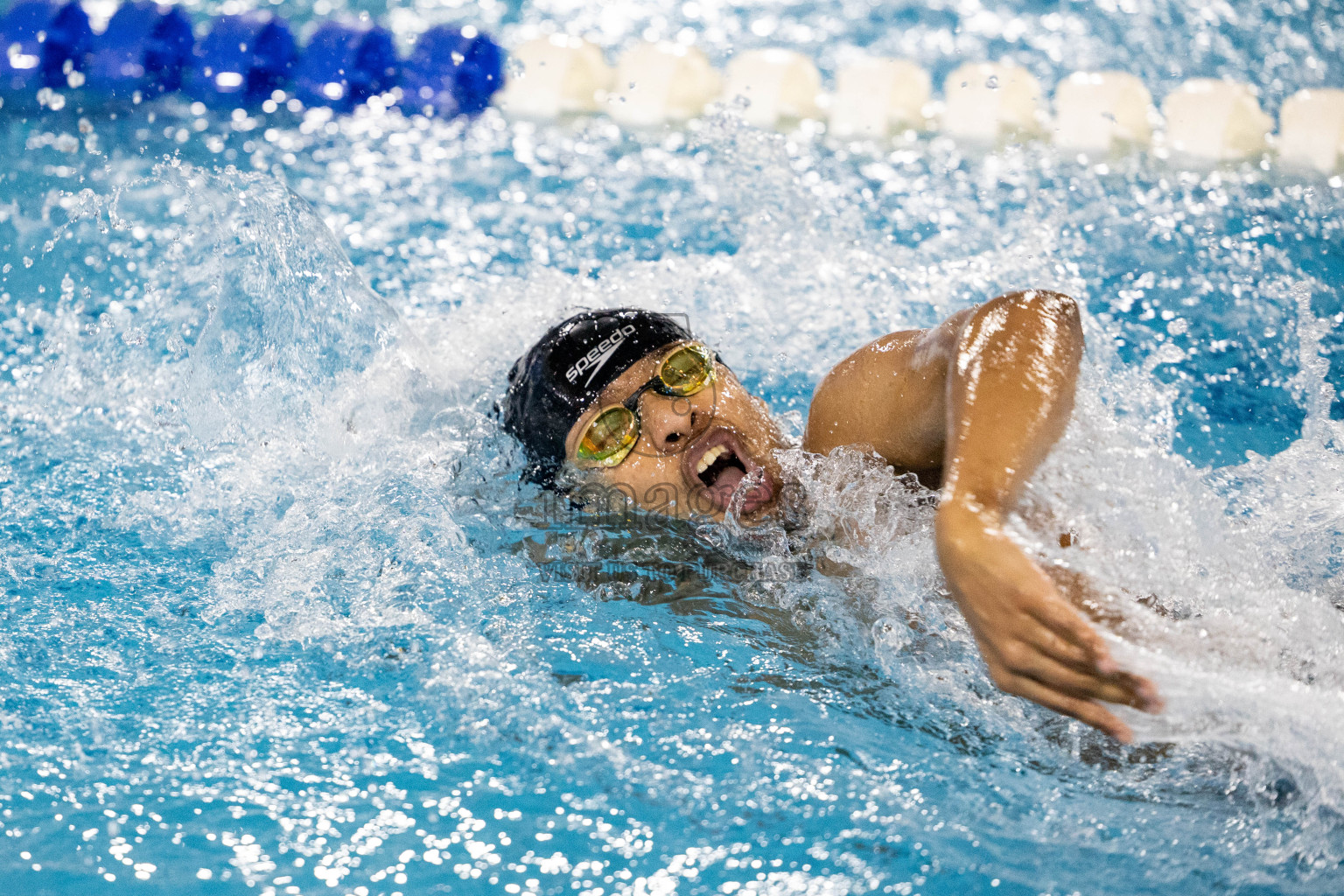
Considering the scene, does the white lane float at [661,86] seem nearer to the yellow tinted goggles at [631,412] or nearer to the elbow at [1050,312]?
the yellow tinted goggles at [631,412]

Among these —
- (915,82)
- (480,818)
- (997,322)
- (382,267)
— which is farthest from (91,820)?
(915,82)

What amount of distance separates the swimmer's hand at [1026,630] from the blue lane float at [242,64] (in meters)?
3.94

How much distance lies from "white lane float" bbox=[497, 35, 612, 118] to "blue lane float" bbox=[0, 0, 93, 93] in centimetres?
167

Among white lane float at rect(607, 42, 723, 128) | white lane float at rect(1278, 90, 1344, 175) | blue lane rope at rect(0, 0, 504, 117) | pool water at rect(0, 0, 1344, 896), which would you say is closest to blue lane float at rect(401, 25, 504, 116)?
blue lane rope at rect(0, 0, 504, 117)

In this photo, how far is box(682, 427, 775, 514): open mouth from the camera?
1914 mm

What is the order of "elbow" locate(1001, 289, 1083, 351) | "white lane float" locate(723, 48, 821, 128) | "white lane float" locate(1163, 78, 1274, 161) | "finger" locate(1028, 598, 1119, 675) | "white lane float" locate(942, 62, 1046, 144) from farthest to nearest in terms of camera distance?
1. "white lane float" locate(723, 48, 821, 128)
2. "white lane float" locate(942, 62, 1046, 144)
3. "white lane float" locate(1163, 78, 1274, 161)
4. "elbow" locate(1001, 289, 1083, 351)
5. "finger" locate(1028, 598, 1119, 675)

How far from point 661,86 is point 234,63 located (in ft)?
5.43

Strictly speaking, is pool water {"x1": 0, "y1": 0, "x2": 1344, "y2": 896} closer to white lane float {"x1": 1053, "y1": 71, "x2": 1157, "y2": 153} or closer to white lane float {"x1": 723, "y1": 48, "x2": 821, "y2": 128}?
white lane float {"x1": 1053, "y1": 71, "x2": 1157, "y2": 153}

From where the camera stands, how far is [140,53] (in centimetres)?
430

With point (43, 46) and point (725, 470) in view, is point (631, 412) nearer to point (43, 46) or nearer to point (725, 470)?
point (725, 470)

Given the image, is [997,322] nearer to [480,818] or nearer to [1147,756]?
[1147,756]

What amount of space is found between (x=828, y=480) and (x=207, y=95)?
11.4 feet

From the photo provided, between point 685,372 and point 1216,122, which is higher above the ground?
point 1216,122

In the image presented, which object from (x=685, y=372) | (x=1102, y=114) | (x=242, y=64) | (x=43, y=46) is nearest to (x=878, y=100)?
(x=1102, y=114)
